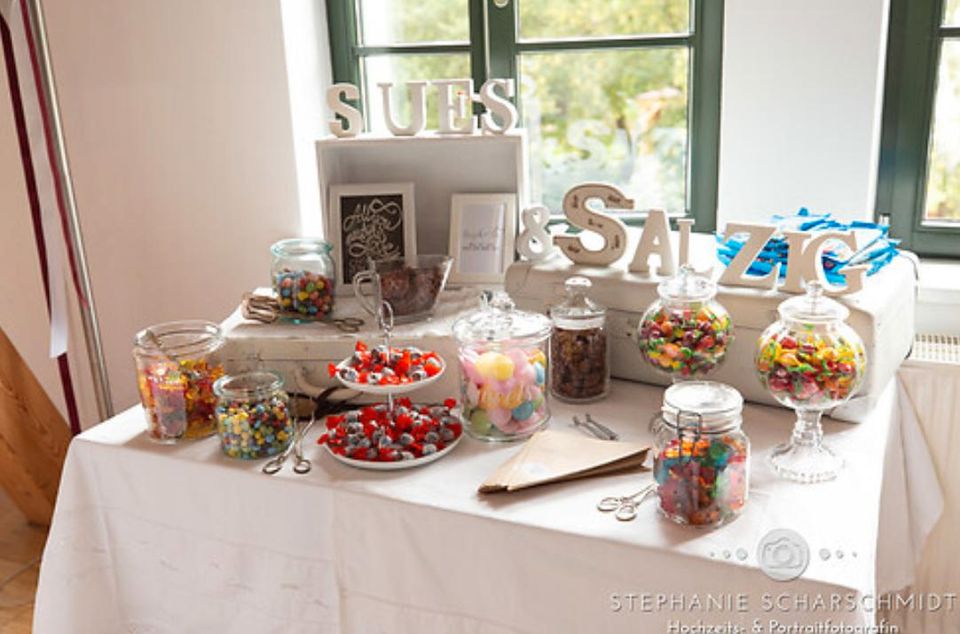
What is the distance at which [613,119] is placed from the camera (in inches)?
96.2

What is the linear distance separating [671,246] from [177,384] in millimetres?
906

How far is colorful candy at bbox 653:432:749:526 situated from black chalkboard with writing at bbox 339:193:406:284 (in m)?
0.95

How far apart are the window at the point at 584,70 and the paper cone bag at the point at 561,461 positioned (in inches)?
41.6

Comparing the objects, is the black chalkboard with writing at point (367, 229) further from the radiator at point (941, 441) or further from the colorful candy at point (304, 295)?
the radiator at point (941, 441)

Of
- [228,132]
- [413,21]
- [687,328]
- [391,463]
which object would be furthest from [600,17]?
[391,463]

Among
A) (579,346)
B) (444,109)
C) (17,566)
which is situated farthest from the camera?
(17,566)

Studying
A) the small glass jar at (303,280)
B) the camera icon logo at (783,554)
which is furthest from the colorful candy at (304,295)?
the camera icon logo at (783,554)

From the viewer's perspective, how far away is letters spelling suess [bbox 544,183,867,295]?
5.30 feet

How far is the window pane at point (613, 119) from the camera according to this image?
2.38 meters

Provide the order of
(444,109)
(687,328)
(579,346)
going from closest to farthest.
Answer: (687,328)
(579,346)
(444,109)

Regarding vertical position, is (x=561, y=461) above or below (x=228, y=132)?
A: below

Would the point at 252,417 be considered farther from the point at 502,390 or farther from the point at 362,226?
the point at 362,226

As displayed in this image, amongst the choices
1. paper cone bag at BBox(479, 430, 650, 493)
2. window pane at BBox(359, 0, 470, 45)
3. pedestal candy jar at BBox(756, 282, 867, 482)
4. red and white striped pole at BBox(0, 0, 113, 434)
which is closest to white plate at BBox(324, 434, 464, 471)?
paper cone bag at BBox(479, 430, 650, 493)

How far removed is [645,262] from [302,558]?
2.64ft
